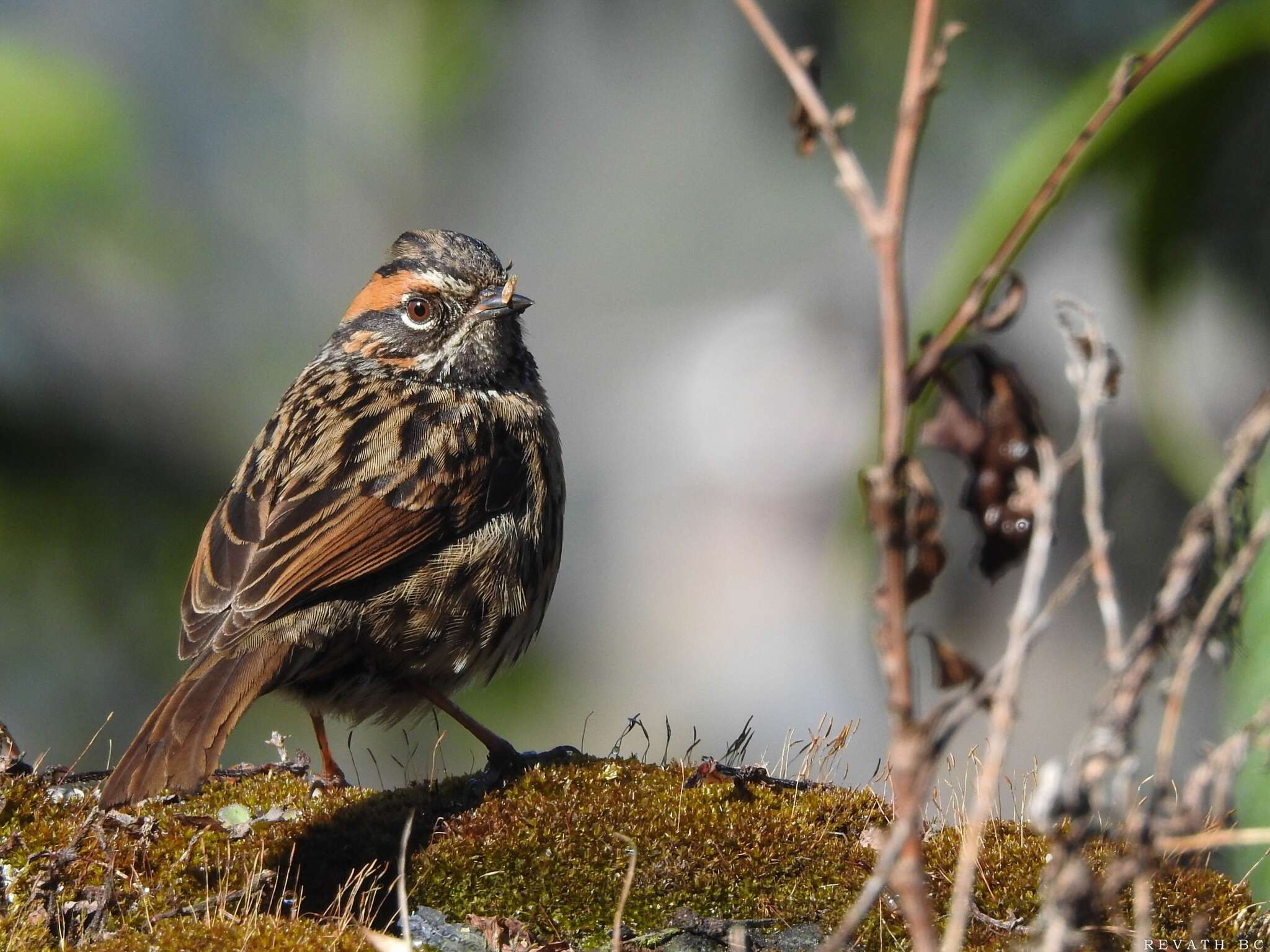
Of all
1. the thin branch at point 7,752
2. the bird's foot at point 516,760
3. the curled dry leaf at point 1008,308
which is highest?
the curled dry leaf at point 1008,308

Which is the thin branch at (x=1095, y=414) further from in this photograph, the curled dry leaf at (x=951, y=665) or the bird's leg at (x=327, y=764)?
the bird's leg at (x=327, y=764)

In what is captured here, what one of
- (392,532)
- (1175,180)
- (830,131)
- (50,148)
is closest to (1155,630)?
(830,131)

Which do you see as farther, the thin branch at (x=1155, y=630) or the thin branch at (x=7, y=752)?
the thin branch at (x=7, y=752)

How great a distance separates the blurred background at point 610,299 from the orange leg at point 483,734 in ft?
6.50

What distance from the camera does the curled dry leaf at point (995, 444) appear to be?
5.59ft

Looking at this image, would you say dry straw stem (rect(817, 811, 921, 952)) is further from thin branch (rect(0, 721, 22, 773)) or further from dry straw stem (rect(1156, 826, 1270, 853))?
thin branch (rect(0, 721, 22, 773))

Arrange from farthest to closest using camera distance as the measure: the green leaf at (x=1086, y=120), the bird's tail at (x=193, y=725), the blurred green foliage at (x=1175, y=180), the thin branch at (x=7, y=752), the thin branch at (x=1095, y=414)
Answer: the blurred green foliage at (x=1175, y=180) < the green leaf at (x=1086, y=120) < the thin branch at (x=7, y=752) < the bird's tail at (x=193, y=725) < the thin branch at (x=1095, y=414)

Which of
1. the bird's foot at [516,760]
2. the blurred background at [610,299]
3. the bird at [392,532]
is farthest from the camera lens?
the blurred background at [610,299]

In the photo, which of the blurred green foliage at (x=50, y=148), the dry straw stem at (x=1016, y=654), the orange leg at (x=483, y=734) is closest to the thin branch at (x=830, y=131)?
the dry straw stem at (x=1016, y=654)

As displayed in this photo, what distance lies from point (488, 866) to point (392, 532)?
1149 millimetres

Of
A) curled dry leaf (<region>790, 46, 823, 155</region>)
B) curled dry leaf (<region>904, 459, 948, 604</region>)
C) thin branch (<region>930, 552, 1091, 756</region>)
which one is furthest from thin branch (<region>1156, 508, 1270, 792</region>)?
curled dry leaf (<region>790, 46, 823, 155</region>)

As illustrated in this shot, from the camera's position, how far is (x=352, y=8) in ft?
22.6

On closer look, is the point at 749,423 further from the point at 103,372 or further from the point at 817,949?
the point at 817,949

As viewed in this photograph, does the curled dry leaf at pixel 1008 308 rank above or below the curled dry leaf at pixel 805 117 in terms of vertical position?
below
